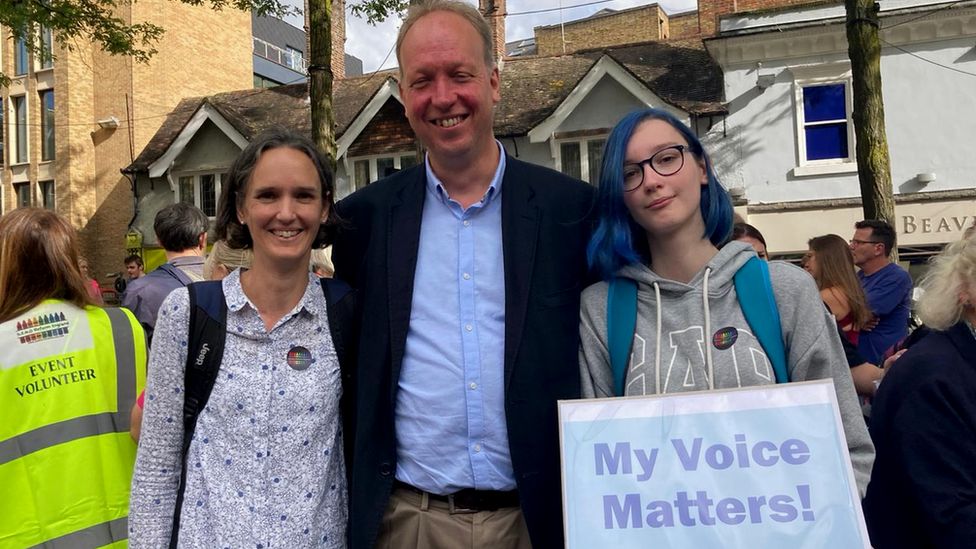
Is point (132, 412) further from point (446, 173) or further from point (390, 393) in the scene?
point (446, 173)

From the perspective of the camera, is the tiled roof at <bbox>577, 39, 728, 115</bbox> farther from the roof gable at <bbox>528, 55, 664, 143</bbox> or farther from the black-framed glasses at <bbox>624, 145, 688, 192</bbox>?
the black-framed glasses at <bbox>624, 145, 688, 192</bbox>

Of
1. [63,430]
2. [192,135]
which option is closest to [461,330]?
[63,430]

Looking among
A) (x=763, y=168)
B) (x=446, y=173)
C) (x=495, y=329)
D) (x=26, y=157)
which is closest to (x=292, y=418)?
(x=495, y=329)

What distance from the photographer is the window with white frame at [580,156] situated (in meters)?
16.7

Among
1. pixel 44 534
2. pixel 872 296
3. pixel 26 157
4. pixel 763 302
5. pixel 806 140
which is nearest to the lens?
pixel 763 302

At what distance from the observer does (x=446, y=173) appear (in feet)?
7.51

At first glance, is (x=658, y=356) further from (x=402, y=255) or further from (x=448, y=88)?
(x=448, y=88)

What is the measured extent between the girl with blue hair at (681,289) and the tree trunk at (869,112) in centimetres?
644

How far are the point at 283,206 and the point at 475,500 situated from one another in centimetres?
101

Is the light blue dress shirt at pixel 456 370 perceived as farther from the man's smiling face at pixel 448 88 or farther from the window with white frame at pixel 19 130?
the window with white frame at pixel 19 130

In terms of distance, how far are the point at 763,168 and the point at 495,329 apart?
14.7m

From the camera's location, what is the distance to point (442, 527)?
6.88 ft

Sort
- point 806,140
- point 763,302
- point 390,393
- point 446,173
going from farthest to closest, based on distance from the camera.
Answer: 1. point 806,140
2. point 446,173
3. point 390,393
4. point 763,302

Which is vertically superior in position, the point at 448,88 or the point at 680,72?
the point at 680,72
